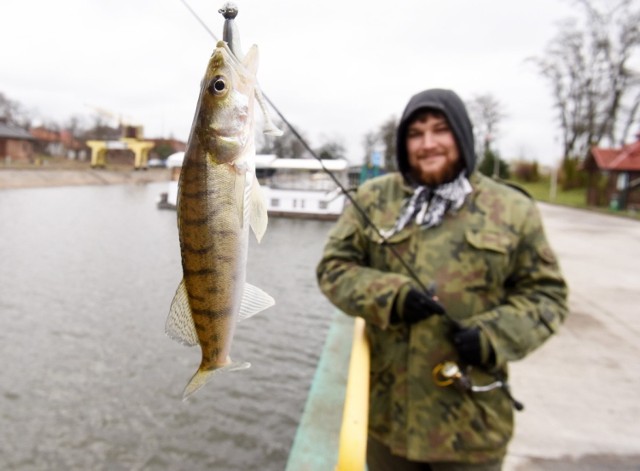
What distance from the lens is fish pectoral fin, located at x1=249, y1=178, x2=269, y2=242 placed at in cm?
→ 88

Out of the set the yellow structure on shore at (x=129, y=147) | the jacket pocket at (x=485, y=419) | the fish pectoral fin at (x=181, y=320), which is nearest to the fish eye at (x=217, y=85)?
the fish pectoral fin at (x=181, y=320)

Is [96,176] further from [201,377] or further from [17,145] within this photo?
[201,377]

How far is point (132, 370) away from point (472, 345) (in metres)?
6.10

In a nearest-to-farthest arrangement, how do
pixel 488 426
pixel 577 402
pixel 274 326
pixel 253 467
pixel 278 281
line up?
pixel 488 426
pixel 577 402
pixel 253 467
pixel 274 326
pixel 278 281

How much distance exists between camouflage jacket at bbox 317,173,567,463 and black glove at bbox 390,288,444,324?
0.08m

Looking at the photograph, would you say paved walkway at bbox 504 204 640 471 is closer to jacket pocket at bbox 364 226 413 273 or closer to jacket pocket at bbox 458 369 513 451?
jacket pocket at bbox 458 369 513 451

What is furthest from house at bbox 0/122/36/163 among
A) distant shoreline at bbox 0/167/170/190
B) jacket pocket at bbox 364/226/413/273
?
jacket pocket at bbox 364/226/413/273

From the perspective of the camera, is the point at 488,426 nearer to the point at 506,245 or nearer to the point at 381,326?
the point at 381,326

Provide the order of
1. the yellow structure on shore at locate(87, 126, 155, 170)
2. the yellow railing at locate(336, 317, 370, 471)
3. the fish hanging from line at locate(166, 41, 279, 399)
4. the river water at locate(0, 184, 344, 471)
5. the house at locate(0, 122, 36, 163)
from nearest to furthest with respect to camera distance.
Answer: the fish hanging from line at locate(166, 41, 279, 399) < the yellow structure on shore at locate(87, 126, 155, 170) < the yellow railing at locate(336, 317, 370, 471) < the house at locate(0, 122, 36, 163) < the river water at locate(0, 184, 344, 471)

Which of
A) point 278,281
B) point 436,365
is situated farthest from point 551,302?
point 278,281

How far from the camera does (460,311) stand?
2.45 metres

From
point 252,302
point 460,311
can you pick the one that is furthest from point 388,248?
point 252,302

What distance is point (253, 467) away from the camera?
18.2 feet

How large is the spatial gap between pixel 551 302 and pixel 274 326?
23.0 ft
